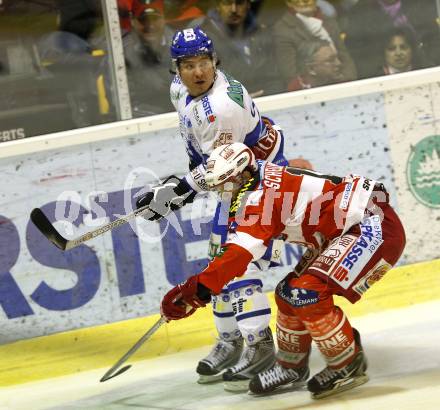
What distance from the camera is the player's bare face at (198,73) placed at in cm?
478

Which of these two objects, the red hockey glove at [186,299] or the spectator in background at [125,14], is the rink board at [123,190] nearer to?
the spectator in background at [125,14]

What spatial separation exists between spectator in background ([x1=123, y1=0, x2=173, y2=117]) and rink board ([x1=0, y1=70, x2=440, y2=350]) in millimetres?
162

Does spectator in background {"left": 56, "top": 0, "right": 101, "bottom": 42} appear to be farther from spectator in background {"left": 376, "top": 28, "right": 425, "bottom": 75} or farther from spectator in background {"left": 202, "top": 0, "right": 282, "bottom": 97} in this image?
spectator in background {"left": 376, "top": 28, "right": 425, "bottom": 75}

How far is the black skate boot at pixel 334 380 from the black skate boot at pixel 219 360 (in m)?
0.67

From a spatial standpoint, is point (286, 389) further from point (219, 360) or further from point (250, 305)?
point (219, 360)

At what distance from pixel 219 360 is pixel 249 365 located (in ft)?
0.86

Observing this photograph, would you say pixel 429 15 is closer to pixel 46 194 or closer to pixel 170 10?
pixel 170 10

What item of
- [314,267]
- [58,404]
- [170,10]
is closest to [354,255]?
[314,267]

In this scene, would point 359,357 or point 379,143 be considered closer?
point 359,357

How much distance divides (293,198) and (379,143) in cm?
203

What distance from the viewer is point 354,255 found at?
4281 millimetres

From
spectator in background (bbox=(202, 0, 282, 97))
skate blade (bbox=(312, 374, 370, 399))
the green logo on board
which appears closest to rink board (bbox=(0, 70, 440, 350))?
the green logo on board

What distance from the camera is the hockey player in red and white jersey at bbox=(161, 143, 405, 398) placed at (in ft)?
13.5

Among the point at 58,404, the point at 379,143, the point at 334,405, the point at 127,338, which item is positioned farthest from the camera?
the point at 379,143
